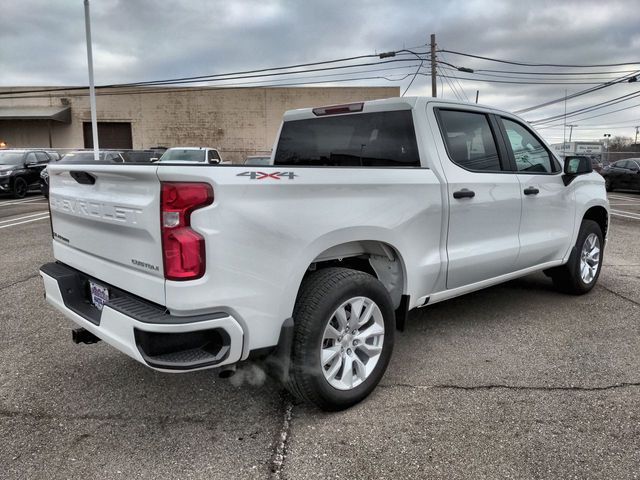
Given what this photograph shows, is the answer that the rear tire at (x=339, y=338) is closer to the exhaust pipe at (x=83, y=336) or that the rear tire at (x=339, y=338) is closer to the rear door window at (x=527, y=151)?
the exhaust pipe at (x=83, y=336)

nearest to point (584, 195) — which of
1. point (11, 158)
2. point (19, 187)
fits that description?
point (19, 187)

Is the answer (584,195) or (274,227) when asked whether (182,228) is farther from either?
(584,195)

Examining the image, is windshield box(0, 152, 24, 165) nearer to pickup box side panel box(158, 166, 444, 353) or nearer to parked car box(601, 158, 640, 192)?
pickup box side panel box(158, 166, 444, 353)

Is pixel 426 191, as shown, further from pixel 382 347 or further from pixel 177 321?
pixel 177 321

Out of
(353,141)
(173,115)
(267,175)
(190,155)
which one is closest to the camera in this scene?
(267,175)

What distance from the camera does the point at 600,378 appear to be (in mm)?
3551

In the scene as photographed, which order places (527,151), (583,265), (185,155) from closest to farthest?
(527,151), (583,265), (185,155)

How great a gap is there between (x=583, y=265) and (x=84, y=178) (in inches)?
192

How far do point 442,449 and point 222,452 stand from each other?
116cm

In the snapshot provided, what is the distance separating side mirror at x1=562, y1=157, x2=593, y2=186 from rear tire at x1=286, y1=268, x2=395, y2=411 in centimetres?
273

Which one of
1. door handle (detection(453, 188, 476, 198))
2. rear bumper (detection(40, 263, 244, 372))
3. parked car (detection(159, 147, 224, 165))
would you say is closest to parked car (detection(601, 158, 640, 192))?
parked car (detection(159, 147, 224, 165))

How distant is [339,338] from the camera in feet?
9.98

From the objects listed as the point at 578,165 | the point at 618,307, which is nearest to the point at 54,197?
the point at 578,165

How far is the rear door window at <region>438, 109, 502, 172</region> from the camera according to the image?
12.7 ft
